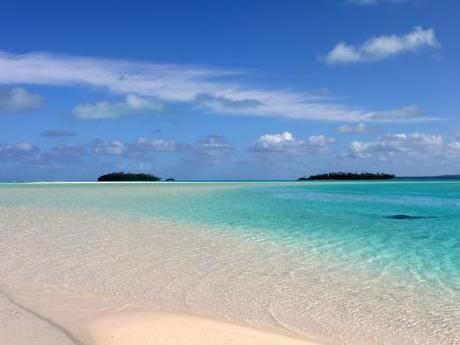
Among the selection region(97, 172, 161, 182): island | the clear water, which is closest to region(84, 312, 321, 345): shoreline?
the clear water

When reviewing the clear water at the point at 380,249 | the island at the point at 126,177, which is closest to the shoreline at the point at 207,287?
the clear water at the point at 380,249

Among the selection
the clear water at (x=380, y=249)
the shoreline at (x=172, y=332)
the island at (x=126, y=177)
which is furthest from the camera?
the island at (x=126, y=177)

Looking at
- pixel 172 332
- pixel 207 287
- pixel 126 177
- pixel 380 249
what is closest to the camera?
pixel 172 332

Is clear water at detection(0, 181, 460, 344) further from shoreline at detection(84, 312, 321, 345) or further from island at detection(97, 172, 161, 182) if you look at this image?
island at detection(97, 172, 161, 182)

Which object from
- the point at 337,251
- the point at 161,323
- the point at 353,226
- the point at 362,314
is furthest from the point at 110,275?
the point at 353,226

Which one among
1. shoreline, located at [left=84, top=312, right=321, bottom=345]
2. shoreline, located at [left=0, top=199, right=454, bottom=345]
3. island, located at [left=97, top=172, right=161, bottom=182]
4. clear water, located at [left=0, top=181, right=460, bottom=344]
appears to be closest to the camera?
shoreline, located at [left=84, top=312, right=321, bottom=345]

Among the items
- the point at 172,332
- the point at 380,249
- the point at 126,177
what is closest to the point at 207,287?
the point at 172,332

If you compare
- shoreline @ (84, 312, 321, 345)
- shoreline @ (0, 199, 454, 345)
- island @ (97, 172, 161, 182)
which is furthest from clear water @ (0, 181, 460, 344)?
island @ (97, 172, 161, 182)

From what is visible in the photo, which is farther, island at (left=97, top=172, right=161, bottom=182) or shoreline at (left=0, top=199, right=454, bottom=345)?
island at (left=97, top=172, right=161, bottom=182)

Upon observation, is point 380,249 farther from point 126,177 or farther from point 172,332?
point 126,177

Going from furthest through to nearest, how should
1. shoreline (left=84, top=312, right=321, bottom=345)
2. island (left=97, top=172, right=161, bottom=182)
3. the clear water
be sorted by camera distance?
1. island (left=97, top=172, right=161, bottom=182)
2. the clear water
3. shoreline (left=84, top=312, right=321, bottom=345)

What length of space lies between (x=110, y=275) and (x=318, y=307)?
3.66m

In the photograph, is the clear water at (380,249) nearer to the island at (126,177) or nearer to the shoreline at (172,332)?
the shoreline at (172,332)

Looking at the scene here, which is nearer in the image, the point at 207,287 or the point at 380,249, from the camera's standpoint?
the point at 207,287
